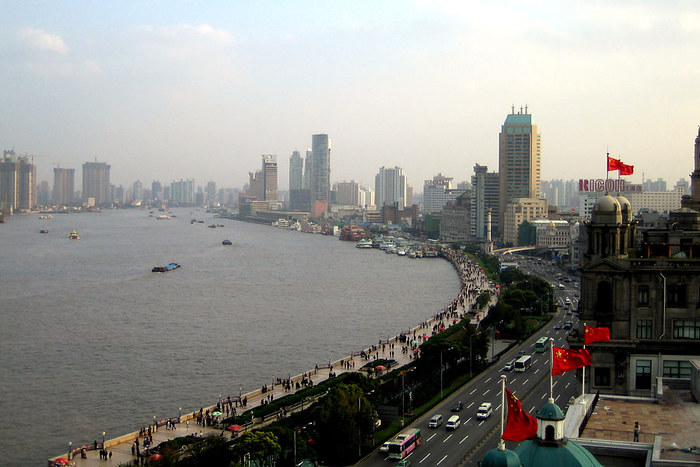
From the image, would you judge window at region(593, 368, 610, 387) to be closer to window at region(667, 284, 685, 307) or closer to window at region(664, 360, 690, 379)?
window at region(664, 360, 690, 379)

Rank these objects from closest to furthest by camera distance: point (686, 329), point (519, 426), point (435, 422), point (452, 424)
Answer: point (519, 426) < point (686, 329) < point (452, 424) < point (435, 422)

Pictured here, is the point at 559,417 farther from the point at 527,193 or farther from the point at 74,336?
the point at 527,193

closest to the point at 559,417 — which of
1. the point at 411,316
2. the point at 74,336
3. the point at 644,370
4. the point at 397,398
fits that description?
the point at 644,370

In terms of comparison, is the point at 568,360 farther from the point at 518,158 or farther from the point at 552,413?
the point at 518,158

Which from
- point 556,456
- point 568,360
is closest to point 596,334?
point 568,360

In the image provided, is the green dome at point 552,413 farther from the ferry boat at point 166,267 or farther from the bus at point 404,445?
the ferry boat at point 166,267
